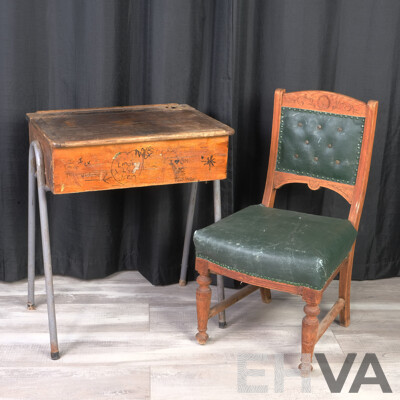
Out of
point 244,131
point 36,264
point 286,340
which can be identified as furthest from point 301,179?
point 36,264

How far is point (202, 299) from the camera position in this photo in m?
2.35

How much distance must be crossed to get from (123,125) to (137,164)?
0.18 m

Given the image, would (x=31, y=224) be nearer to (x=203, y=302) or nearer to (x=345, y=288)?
(x=203, y=302)

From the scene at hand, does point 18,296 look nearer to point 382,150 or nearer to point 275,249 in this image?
point 275,249

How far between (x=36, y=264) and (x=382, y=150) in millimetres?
1565

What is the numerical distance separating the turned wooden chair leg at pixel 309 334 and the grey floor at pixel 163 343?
5 cm

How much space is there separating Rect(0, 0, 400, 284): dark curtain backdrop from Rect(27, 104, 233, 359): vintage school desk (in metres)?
0.26

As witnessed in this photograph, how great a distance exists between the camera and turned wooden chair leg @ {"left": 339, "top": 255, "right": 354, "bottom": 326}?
246cm

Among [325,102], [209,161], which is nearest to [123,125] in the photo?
[209,161]

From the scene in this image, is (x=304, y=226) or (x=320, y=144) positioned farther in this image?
(x=320, y=144)

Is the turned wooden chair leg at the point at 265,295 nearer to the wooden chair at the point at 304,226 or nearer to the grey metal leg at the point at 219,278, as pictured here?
the wooden chair at the point at 304,226

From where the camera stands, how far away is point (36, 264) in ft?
9.35

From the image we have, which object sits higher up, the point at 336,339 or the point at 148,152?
the point at 148,152

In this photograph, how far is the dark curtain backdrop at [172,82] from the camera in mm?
2590
